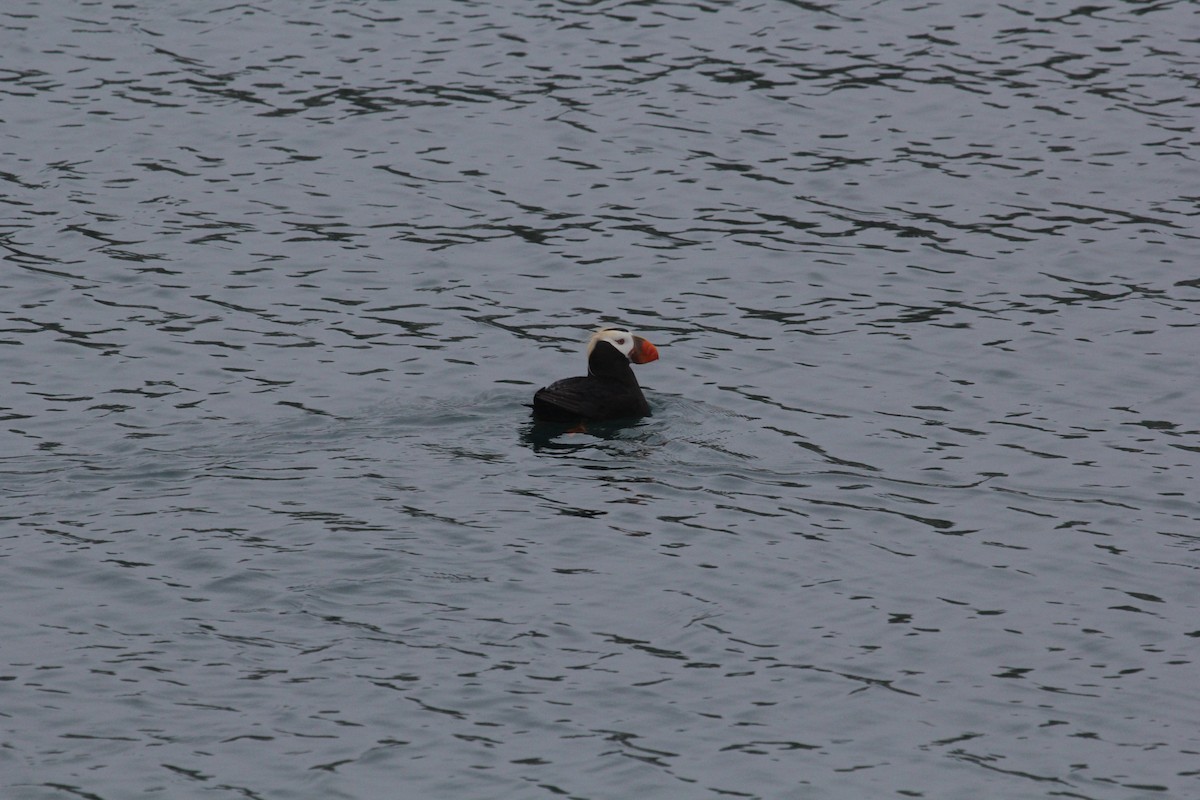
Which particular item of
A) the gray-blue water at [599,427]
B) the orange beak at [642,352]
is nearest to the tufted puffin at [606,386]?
the orange beak at [642,352]

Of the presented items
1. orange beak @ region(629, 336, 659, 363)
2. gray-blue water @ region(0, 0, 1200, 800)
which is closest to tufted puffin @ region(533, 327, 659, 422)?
orange beak @ region(629, 336, 659, 363)

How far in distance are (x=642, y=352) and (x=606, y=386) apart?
0.55 meters

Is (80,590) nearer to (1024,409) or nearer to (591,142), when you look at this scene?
(1024,409)

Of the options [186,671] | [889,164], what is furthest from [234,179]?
[186,671]

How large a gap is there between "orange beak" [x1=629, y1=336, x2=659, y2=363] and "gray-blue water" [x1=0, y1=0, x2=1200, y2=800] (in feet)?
1.66

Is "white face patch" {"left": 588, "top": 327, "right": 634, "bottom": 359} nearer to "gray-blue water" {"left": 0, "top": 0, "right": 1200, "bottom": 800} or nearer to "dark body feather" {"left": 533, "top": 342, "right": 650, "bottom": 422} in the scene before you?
"dark body feather" {"left": 533, "top": 342, "right": 650, "bottom": 422}

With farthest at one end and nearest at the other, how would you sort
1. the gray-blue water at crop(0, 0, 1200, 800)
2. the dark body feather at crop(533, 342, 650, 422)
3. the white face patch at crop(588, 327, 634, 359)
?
the white face patch at crop(588, 327, 634, 359)
the dark body feather at crop(533, 342, 650, 422)
the gray-blue water at crop(0, 0, 1200, 800)

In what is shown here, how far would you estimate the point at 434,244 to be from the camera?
1889 centimetres

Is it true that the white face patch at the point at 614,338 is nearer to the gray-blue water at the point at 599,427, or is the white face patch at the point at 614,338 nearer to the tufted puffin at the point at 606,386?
the tufted puffin at the point at 606,386

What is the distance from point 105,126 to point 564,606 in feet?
43.1

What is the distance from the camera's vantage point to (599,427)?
48.1ft

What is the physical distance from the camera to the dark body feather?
14086 mm

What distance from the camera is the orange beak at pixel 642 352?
14.9 metres

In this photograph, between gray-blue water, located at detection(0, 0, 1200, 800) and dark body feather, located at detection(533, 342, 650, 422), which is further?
dark body feather, located at detection(533, 342, 650, 422)
